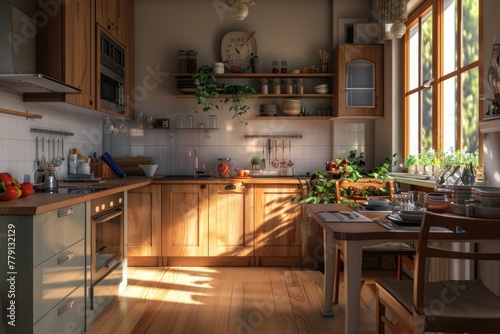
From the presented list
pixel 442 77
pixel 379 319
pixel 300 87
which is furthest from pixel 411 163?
pixel 379 319

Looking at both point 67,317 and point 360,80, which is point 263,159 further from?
point 67,317

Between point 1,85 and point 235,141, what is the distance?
7.79 feet

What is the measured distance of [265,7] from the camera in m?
4.61

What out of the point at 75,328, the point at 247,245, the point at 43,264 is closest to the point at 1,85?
the point at 43,264

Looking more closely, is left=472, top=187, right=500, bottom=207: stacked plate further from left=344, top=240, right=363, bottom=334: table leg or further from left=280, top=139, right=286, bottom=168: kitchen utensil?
left=280, top=139, right=286, bottom=168: kitchen utensil

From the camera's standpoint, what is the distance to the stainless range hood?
251 centimetres

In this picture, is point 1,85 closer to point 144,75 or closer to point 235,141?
point 144,75

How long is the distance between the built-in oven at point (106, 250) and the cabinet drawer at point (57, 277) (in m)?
0.19

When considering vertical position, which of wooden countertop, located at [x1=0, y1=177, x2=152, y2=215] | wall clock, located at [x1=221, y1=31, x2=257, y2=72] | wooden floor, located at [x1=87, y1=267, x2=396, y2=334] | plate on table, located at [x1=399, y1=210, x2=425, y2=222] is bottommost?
wooden floor, located at [x1=87, y1=267, x2=396, y2=334]

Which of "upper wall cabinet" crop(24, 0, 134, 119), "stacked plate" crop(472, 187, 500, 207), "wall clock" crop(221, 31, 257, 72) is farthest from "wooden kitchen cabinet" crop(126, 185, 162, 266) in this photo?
"stacked plate" crop(472, 187, 500, 207)

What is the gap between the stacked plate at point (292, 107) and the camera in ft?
14.4

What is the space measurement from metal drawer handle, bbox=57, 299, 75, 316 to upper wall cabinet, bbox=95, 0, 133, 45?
2.18 meters

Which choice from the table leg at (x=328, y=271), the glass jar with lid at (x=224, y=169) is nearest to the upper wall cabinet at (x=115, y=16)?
the glass jar with lid at (x=224, y=169)

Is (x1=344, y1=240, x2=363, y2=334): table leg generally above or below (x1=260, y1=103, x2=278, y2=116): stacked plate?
below
